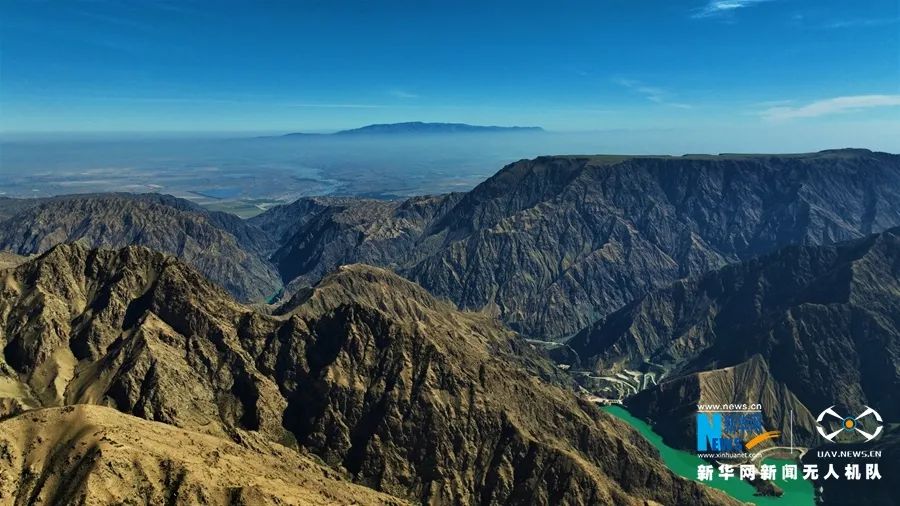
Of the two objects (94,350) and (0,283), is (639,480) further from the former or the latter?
(0,283)

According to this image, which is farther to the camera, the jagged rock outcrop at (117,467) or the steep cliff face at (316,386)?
the steep cliff face at (316,386)

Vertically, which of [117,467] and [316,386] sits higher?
→ [117,467]

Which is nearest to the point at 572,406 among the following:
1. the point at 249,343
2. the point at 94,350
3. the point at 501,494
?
the point at 501,494

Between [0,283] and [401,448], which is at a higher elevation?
[0,283]

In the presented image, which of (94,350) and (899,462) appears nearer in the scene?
(94,350)

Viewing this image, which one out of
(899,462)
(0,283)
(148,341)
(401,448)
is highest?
(0,283)
